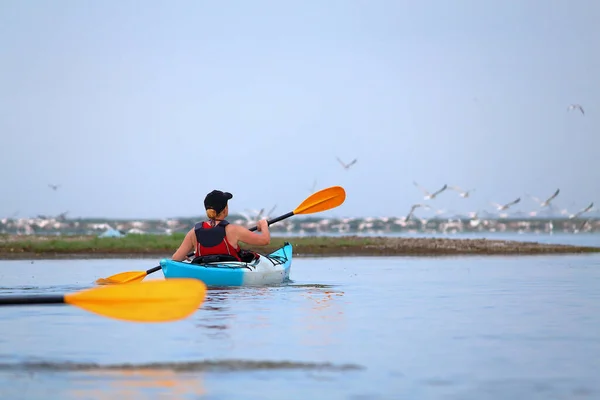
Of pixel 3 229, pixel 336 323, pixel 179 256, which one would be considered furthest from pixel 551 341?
pixel 3 229

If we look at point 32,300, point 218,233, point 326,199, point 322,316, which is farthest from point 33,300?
point 326,199

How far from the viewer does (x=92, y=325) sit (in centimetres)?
1378

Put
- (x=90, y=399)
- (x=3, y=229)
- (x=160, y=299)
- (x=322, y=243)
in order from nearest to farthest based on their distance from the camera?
(x=90, y=399) < (x=160, y=299) < (x=322, y=243) < (x=3, y=229)

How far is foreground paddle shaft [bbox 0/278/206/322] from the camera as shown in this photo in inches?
459

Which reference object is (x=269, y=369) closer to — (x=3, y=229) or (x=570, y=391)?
(x=570, y=391)

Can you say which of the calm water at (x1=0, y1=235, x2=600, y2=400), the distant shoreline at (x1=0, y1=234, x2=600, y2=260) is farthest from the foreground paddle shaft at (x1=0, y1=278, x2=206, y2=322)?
the distant shoreline at (x1=0, y1=234, x2=600, y2=260)

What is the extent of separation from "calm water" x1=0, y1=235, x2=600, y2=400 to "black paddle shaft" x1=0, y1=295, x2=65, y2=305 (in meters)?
0.46

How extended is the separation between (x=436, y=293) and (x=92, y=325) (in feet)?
24.3

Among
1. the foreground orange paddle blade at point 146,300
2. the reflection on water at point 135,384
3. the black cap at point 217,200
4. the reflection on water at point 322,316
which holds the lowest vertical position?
the reflection on water at point 135,384

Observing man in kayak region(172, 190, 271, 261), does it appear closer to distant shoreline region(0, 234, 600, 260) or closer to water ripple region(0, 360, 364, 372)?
water ripple region(0, 360, 364, 372)

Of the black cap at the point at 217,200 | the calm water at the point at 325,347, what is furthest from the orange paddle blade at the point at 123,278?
the black cap at the point at 217,200

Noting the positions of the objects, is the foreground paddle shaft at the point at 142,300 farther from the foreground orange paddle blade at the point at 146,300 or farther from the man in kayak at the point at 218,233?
the man in kayak at the point at 218,233

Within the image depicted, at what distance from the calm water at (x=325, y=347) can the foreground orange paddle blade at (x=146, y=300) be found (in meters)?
0.36

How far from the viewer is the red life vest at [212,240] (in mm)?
18734
